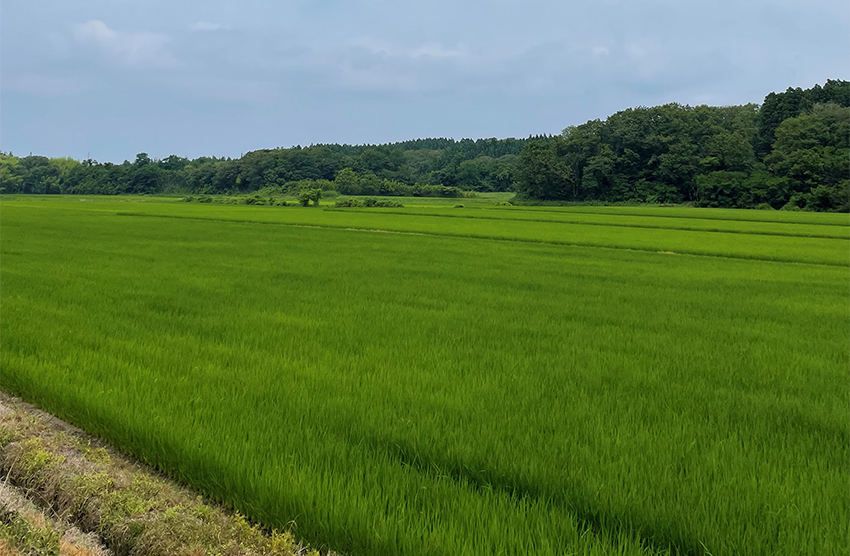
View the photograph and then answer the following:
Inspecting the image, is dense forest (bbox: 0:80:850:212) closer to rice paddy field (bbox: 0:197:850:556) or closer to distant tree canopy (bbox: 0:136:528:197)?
distant tree canopy (bbox: 0:136:528:197)

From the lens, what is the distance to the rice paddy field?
8.38 feet

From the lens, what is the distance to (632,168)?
66812 mm

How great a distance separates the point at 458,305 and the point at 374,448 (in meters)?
4.81

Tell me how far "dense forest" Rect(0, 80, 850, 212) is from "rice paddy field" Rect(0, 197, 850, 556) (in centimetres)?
5123


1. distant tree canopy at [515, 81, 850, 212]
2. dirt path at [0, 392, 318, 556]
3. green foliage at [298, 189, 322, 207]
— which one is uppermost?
distant tree canopy at [515, 81, 850, 212]

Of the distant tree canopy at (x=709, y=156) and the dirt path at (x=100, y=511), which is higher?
the distant tree canopy at (x=709, y=156)

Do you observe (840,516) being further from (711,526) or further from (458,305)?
(458,305)

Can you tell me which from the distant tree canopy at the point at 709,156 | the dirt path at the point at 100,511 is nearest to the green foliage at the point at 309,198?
the distant tree canopy at the point at 709,156

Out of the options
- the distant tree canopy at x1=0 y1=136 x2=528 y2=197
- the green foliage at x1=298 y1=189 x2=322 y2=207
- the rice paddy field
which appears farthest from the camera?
the distant tree canopy at x1=0 y1=136 x2=528 y2=197

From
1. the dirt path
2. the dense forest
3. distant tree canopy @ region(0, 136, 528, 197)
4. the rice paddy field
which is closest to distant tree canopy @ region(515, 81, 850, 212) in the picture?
the dense forest

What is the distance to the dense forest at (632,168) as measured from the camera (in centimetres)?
5241

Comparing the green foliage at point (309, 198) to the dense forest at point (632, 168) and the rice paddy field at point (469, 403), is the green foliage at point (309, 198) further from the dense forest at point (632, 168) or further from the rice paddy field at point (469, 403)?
the rice paddy field at point (469, 403)

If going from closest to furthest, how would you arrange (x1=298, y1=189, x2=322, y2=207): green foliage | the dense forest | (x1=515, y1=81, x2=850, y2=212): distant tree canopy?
(x1=515, y1=81, x2=850, y2=212): distant tree canopy < the dense forest < (x1=298, y1=189, x2=322, y2=207): green foliage

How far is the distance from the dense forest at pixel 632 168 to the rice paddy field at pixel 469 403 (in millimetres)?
51234
